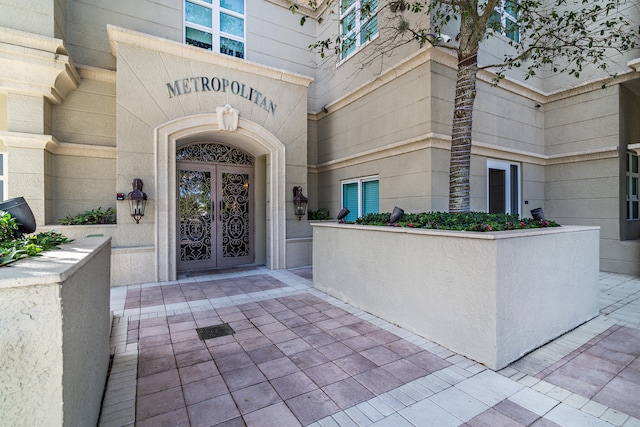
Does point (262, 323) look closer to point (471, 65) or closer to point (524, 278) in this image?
point (524, 278)

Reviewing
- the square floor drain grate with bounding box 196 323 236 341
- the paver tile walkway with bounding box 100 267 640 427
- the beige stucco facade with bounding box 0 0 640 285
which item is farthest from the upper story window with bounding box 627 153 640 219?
the square floor drain grate with bounding box 196 323 236 341

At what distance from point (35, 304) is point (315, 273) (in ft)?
14.3

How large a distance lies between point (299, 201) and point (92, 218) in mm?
4142

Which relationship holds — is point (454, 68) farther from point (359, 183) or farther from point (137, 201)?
point (137, 201)

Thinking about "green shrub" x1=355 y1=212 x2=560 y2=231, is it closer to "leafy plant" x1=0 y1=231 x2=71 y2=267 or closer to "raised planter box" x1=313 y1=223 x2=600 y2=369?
"raised planter box" x1=313 y1=223 x2=600 y2=369

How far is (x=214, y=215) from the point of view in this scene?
7.21m

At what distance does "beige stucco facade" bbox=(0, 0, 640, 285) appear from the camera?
17.9 ft

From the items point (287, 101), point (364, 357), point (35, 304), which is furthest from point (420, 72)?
point (35, 304)

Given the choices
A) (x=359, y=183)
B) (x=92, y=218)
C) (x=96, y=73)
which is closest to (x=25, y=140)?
(x=92, y=218)

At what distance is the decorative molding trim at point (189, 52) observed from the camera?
5621 mm

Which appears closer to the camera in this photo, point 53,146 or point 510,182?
point 53,146

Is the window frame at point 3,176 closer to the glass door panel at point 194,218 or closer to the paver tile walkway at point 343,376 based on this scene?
Answer: the glass door panel at point 194,218

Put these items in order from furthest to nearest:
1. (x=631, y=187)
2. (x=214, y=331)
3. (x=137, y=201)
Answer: (x=631, y=187) → (x=137, y=201) → (x=214, y=331)

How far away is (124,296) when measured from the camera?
16.4ft
